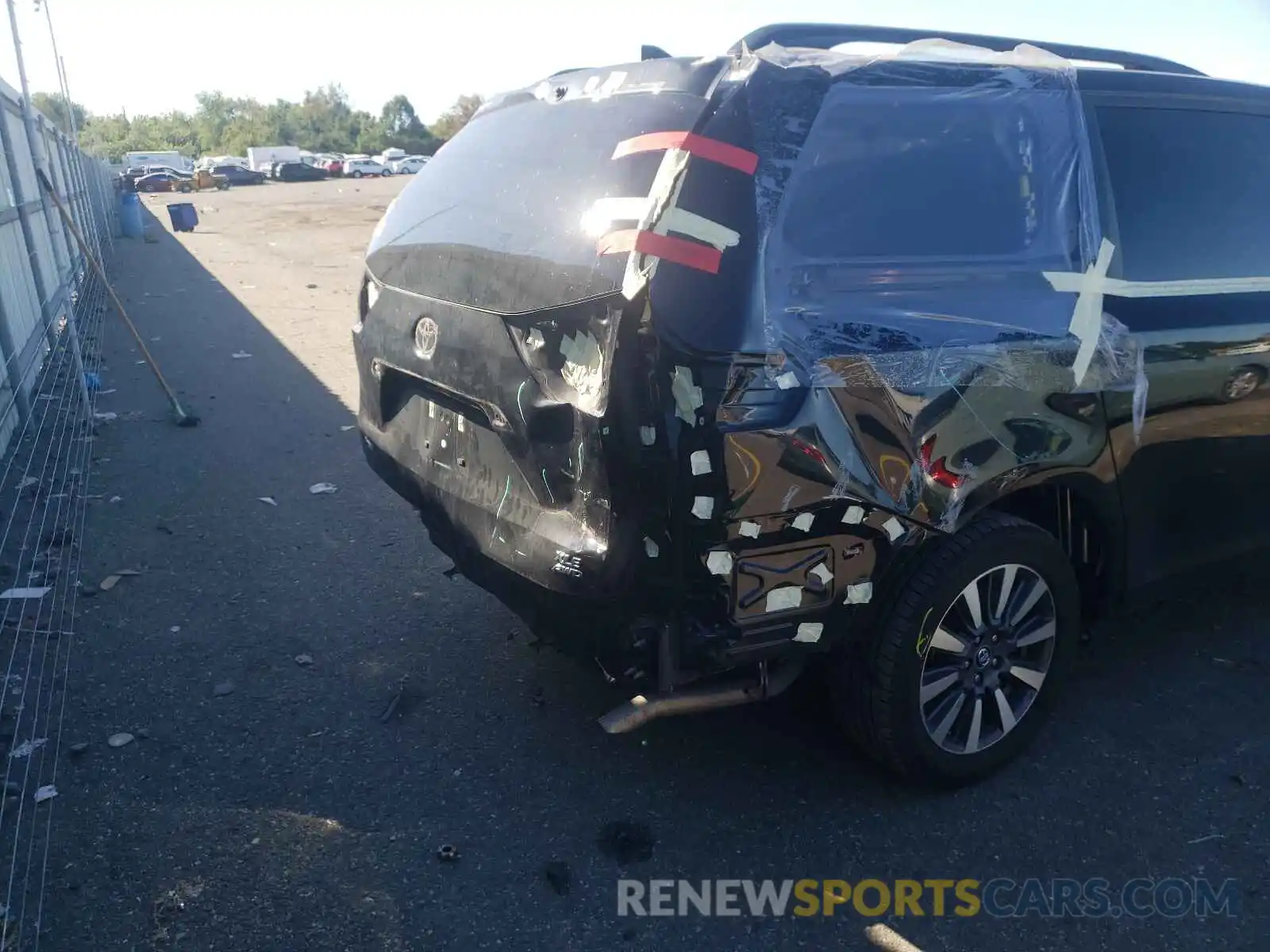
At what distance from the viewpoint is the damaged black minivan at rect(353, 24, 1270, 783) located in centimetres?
240

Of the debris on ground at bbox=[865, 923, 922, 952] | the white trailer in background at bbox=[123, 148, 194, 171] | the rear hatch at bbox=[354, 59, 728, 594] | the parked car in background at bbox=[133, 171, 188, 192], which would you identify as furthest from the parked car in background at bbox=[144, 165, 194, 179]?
the debris on ground at bbox=[865, 923, 922, 952]

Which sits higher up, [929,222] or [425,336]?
[929,222]

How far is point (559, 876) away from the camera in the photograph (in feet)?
9.04

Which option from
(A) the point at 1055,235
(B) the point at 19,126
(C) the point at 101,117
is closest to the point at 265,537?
(A) the point at 1055,235

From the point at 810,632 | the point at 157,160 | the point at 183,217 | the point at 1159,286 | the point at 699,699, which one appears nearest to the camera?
the point at 810,632

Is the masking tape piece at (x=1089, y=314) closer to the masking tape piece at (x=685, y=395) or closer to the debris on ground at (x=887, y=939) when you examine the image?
the masking tape piece at (x=685, y=395)

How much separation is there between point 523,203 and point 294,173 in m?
65.7

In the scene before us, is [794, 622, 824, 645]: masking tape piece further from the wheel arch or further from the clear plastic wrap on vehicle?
the wheel arch

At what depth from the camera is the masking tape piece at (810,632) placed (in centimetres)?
258

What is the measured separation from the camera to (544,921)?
2.60 metres

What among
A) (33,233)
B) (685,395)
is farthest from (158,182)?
(685,395)

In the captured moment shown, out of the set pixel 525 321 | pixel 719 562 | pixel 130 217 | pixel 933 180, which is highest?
pixel 933 180

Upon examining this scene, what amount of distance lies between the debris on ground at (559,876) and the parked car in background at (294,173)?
6612cm

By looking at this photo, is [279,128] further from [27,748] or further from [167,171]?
[27,748]
